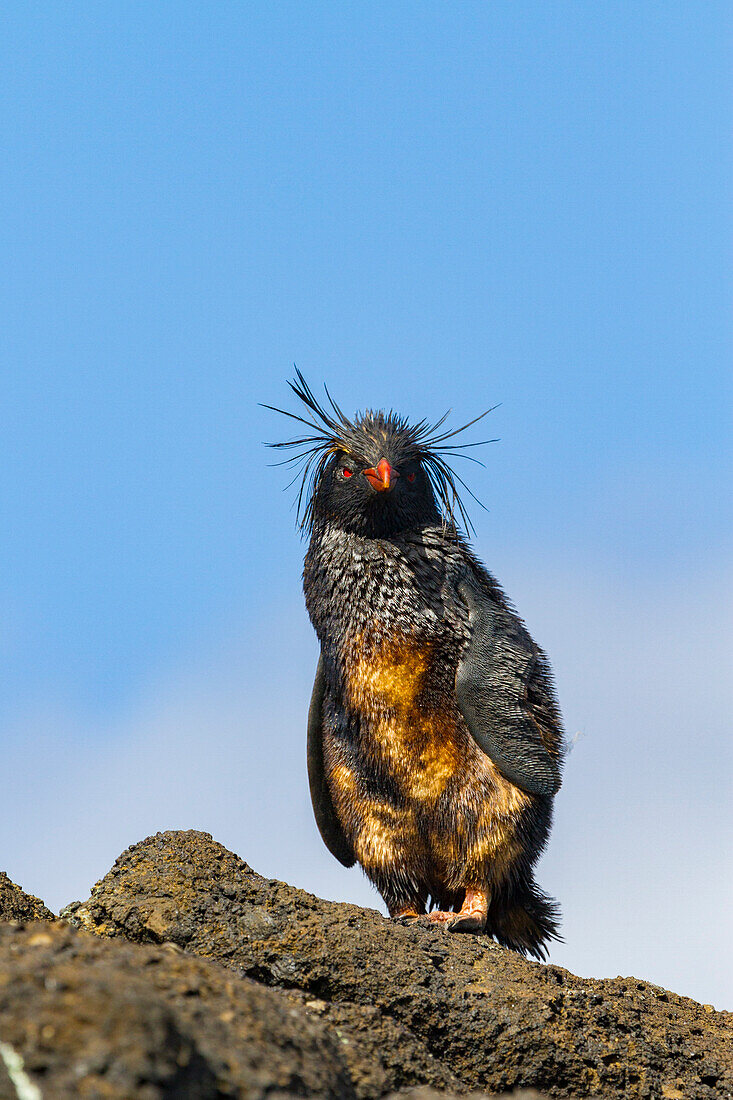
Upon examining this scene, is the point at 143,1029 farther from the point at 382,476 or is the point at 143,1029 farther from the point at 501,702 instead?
the point at 382,476

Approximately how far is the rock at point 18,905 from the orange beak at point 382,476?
2.90 m

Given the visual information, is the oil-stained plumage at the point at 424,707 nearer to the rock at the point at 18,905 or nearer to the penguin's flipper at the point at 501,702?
the penguin's flipper at the point at 501,702

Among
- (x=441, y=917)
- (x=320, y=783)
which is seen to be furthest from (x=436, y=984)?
(x=320, y=783)

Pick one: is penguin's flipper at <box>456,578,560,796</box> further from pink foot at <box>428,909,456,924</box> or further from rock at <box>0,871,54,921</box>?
rock at <box>0,871,54,921</box>

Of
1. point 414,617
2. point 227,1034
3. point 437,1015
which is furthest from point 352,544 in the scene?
point 227,1034

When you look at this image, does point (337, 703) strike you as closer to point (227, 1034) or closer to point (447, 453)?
point (447, 453)

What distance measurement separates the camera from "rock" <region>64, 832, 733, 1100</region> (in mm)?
4609

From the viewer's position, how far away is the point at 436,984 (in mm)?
4777

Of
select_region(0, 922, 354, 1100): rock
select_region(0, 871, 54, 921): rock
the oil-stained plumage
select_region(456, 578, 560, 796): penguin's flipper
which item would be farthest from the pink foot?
select_region(0, 922, 354, 1100): rock

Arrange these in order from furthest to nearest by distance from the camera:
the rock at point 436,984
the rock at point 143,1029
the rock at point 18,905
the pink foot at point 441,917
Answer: the pink foot at point 441,917, the rock at point 18,905, the rock at point 436,984, the rock at point 143,1029

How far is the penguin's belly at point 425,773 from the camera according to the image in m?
6.46

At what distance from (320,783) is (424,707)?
3.86 ft

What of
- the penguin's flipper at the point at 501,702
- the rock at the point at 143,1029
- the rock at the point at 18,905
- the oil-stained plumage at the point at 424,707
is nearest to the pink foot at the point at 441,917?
the oil-stained plumage at the point at 424,707

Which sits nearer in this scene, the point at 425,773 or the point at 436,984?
the point at 436,984
